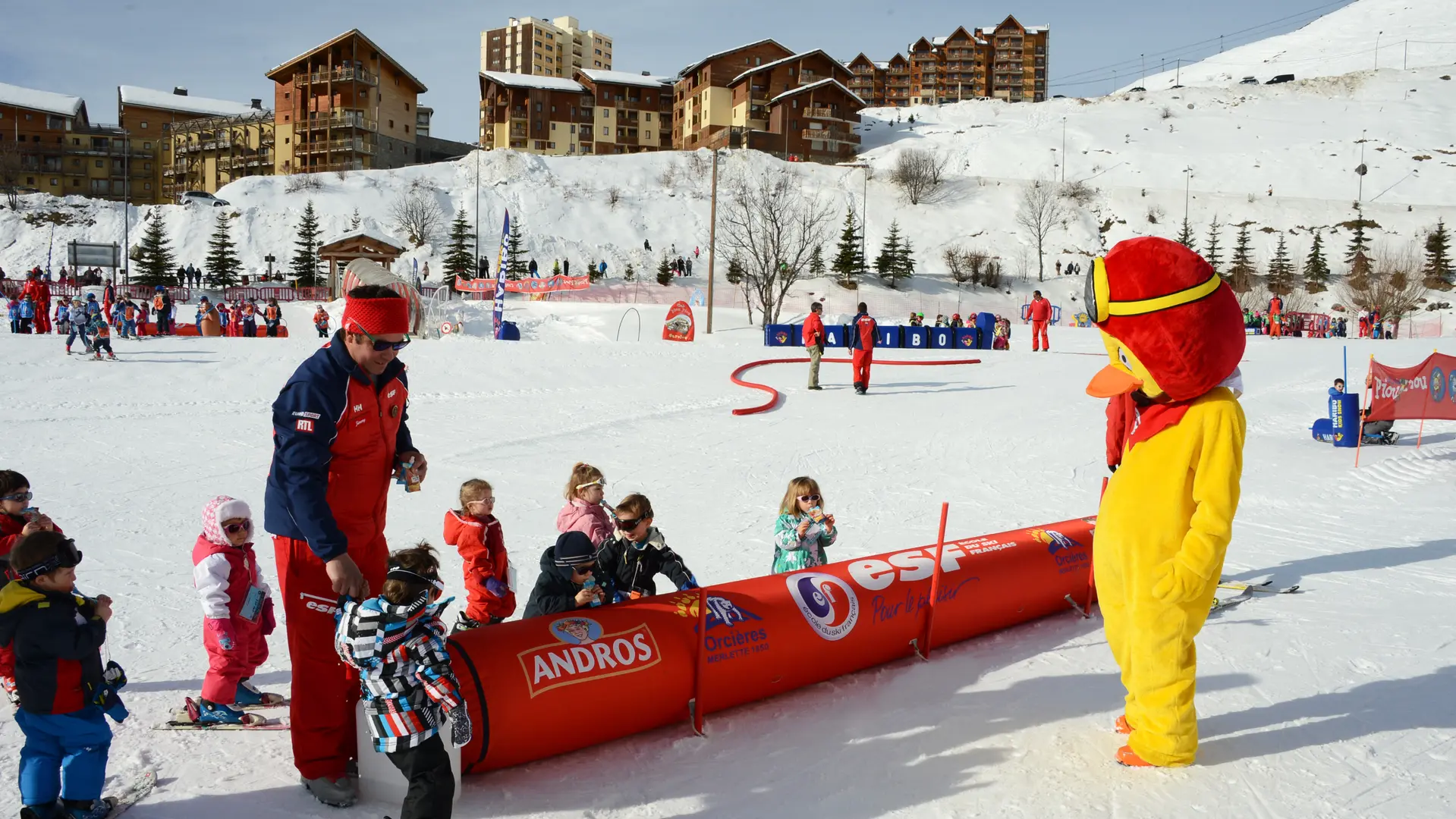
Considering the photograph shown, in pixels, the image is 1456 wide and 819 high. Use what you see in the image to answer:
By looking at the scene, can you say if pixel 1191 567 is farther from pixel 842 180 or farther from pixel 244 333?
pixel 842 180

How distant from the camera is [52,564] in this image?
358cm

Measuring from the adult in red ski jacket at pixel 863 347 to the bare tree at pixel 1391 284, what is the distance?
3530 cm

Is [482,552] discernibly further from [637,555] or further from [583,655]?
[583,655]

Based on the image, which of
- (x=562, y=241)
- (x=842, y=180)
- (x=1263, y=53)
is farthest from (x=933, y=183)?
(x=1263, y=53)

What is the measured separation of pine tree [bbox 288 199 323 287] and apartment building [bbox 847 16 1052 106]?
87.8m

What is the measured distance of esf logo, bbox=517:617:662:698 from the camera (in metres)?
4.36

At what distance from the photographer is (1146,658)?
4.31m

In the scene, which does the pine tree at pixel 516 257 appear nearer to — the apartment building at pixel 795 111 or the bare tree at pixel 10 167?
the apartment building at pixel 795 111

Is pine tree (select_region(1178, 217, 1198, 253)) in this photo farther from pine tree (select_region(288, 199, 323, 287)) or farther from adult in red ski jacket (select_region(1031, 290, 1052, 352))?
pine tree (select_region(288, 199, 323, 287))

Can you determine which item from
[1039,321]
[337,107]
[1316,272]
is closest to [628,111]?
[337,107]

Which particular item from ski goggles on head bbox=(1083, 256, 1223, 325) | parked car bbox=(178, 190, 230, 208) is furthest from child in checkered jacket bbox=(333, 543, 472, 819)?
parked car bbox=(178, 190, 230, 208)

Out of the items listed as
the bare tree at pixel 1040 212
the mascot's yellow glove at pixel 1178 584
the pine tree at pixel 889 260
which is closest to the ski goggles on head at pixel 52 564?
the mascot's yellow glove at pixel 1178 584

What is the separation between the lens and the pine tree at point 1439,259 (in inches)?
2156

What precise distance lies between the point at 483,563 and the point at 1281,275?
6119cm
